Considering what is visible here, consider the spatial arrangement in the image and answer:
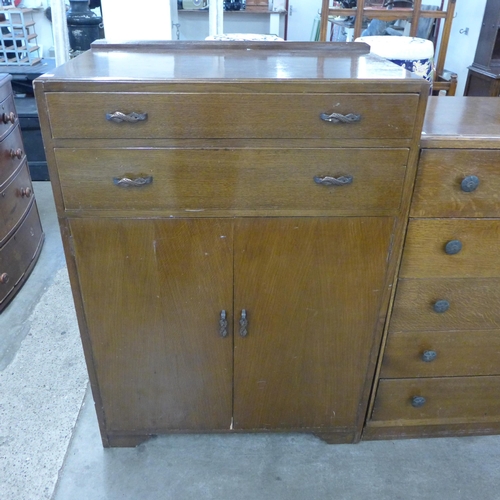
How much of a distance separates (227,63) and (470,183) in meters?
0.62

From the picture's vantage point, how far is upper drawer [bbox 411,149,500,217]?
3.39 ft

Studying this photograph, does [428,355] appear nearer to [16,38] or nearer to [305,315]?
[305,315]

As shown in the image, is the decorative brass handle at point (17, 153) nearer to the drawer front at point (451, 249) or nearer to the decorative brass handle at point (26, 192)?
the decorative brass handle at point (26, 192)

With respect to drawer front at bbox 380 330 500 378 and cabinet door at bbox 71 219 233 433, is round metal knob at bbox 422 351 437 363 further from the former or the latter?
cabinet door at bbox 71 219 233 433

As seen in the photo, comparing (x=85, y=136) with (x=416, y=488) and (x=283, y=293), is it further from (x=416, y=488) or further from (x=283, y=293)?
(x=416, y=488)

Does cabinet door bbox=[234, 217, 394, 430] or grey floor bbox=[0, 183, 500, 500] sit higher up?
cabinet door bbox=[234, 217, 394, 430]

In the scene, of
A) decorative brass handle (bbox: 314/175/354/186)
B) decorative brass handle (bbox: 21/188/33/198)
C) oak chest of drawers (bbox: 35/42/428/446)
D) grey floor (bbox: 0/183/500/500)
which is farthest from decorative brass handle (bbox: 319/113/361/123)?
decorative brass handle (bbox: 21/188/33/198)

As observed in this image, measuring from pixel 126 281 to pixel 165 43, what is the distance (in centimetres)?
68

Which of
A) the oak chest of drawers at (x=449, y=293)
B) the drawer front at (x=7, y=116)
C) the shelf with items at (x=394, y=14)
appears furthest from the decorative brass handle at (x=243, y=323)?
the shelf with items at (x=394, y=14)

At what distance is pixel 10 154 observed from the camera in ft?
6.35

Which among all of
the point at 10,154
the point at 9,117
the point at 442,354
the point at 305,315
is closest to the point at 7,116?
the point at 9,117

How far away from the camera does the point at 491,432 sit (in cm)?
149

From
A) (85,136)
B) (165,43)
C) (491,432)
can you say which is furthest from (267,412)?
(165,43)

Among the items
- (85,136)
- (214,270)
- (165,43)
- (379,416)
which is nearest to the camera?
(85,136)
